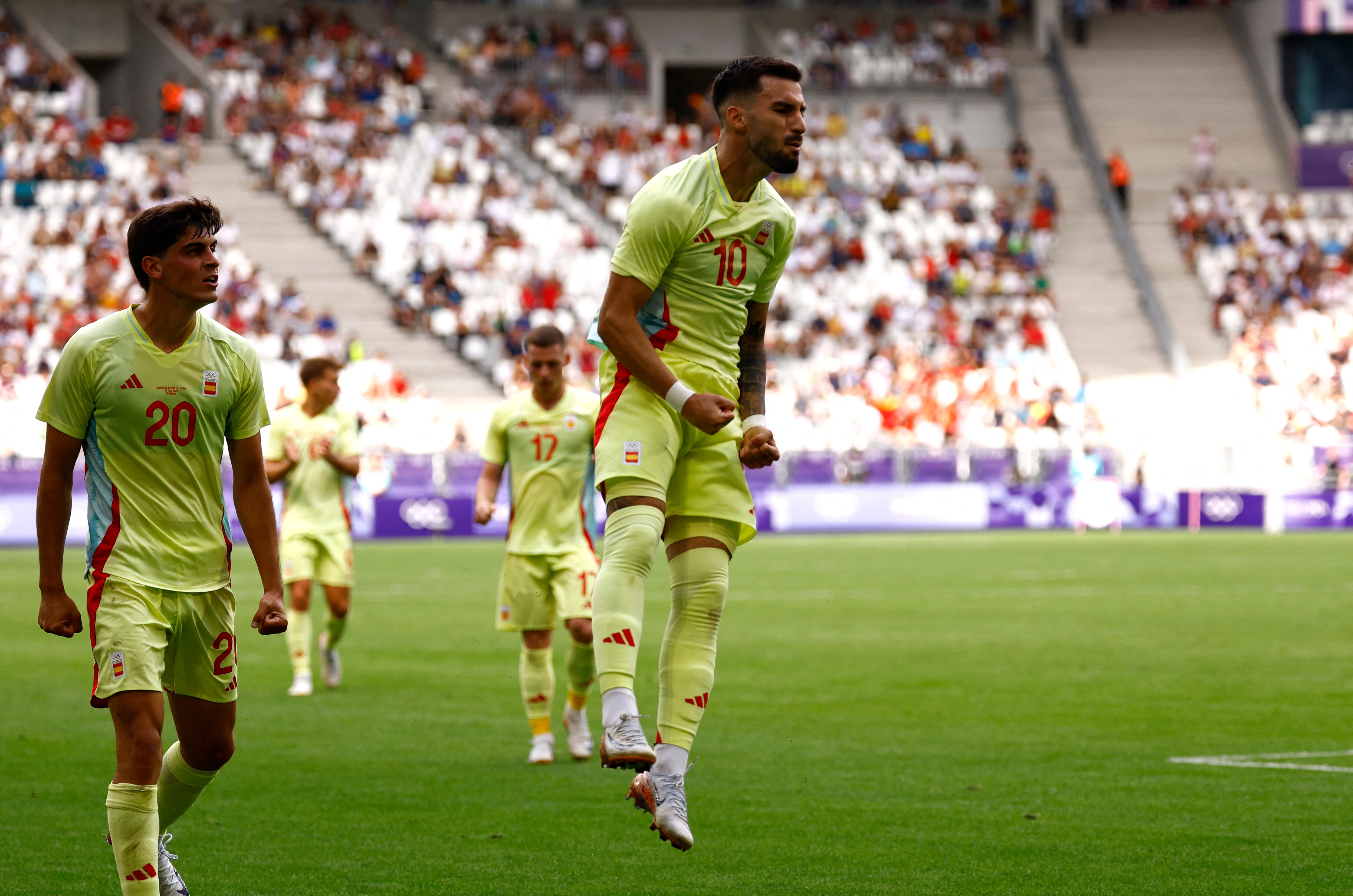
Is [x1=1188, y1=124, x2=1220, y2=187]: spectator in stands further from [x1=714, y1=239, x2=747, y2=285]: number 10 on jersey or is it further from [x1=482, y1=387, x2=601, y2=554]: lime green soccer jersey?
[x1=714, y1=239, x2=747, y2=285]: number 10 on jersey

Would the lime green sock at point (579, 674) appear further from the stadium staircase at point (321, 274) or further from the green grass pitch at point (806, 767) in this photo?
the stadium staircase at point (321, 274)

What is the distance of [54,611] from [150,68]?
4217cm

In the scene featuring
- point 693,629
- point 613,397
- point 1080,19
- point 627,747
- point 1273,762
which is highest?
point 1080,19

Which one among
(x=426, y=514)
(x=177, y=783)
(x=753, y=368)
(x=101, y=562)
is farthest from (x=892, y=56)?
(x=101, y=562)

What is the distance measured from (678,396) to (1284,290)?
134ft

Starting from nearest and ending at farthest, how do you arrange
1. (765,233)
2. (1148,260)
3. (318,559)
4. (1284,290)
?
(765,233) < (318,559) < (1284,290) < (1148,260)

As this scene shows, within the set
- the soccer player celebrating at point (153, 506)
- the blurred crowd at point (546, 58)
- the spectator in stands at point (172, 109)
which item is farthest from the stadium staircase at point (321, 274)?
the soccer player celebrating at point (153, 506)

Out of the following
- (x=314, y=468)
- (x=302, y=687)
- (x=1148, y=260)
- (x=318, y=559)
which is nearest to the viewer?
(x=302, y=687)

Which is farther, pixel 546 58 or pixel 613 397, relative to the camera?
pixel 546 58

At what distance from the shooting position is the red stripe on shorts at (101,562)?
19.3ft

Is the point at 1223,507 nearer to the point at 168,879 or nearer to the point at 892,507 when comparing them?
the point at 892,507

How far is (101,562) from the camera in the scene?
19.3ft

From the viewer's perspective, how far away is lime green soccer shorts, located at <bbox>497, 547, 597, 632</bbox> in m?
10.8

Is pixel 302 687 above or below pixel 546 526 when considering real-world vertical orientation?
below
